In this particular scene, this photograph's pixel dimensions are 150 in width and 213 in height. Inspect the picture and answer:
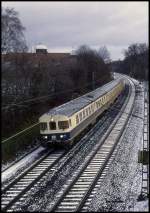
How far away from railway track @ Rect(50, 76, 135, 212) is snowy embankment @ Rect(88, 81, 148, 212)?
379 mm

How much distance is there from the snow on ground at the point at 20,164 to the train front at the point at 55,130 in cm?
98

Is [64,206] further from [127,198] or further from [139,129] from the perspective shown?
[139,129]

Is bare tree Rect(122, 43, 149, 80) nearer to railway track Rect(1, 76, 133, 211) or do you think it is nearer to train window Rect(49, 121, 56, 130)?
railway track Rect(1, 76, 133, 211)

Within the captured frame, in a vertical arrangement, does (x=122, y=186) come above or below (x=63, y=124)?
below

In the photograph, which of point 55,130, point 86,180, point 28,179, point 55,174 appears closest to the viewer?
point 86,180

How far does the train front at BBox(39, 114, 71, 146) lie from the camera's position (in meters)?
26.1

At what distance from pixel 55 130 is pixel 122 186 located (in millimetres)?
8495

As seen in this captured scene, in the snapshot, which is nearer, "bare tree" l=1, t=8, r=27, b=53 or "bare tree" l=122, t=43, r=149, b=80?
"bare tree" l=122, t=43, r=149, b=80

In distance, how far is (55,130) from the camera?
26.3 meters

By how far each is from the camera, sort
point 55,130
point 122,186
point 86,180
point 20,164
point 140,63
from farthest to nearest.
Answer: point 55,130
point 20,164
point 140,63
point 86,180
point 122,186

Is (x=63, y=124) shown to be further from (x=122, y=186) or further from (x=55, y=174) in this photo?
(x=122, y=186)

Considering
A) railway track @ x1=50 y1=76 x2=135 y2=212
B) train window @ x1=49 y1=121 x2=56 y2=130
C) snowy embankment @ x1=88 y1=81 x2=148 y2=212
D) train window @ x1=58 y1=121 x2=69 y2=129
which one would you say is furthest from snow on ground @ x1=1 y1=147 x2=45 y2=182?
snowy embankment @ x1=88 y1=81 x2=148 y2=212

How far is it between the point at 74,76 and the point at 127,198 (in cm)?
3871

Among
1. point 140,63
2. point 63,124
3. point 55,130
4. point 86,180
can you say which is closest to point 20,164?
point 55,130
